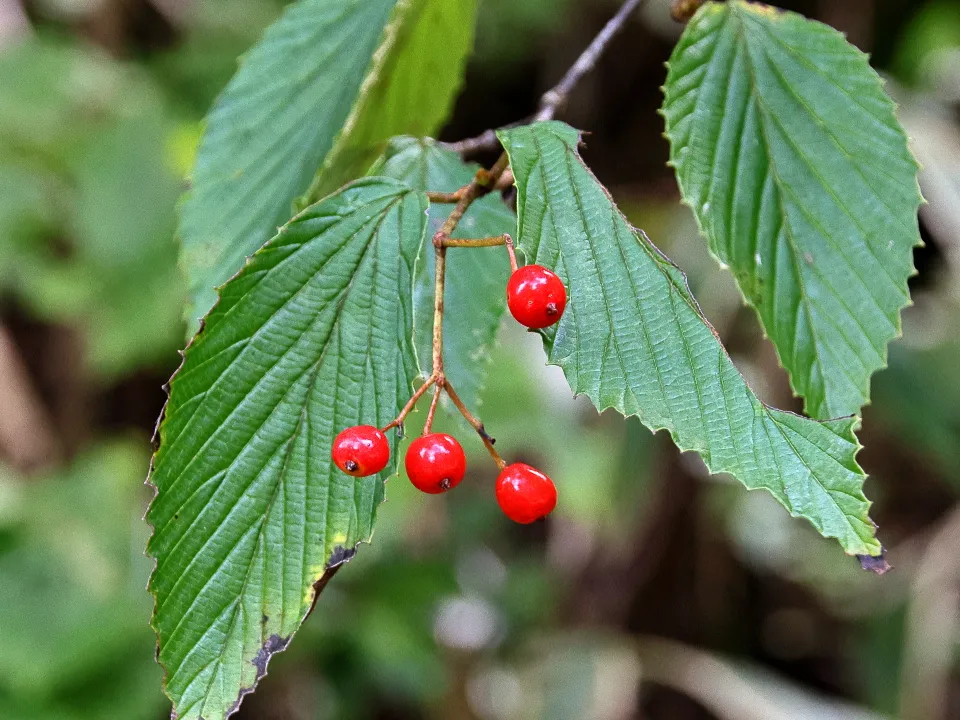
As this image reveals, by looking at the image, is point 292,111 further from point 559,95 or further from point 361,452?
point 361,452

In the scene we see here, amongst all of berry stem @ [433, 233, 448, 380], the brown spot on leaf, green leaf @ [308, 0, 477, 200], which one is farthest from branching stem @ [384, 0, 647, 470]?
the brown spot on leaf

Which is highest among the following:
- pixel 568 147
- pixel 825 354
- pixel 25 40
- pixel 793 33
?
pixel 793 33

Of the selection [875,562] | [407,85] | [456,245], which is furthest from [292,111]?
[875,562]

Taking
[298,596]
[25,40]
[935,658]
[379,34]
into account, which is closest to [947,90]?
[935,658]

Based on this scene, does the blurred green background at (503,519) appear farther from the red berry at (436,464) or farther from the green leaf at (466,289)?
the red berry at (436,464)

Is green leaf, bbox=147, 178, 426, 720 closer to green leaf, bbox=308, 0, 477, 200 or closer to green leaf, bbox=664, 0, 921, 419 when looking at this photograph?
green leaf, bbox=308, 0, 477, 200

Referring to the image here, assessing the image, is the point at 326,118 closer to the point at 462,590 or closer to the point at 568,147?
the point at 568,147
